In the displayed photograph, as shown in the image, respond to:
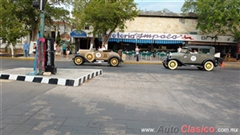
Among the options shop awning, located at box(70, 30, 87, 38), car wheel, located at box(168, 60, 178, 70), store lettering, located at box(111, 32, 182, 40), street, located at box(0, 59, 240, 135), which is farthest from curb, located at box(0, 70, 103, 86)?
shop awning, located at box(70, 30, 87, 38)

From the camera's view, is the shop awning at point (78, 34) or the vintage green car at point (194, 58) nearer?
the vintage green car at point (194, 58)

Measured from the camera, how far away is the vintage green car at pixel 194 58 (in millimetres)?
17406

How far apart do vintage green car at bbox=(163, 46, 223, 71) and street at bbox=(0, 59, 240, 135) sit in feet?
30.1

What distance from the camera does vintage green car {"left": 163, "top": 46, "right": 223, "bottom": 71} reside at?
1741cm

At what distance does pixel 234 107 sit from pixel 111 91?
3.62 metres

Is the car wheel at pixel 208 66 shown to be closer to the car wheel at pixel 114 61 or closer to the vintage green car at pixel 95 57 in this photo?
the vintage green car at pixel 95 57

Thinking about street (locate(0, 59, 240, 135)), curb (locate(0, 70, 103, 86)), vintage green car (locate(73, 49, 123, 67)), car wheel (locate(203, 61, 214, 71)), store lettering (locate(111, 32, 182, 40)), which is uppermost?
store lettering (locate(111, 32, 182, 40))

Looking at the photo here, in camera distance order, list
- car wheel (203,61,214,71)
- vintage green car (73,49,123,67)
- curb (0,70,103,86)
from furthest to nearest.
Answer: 1. vintage green car (73,49,123,67)
2. car wheel (203,61,214,71)
3. curb (0,70,103,86)

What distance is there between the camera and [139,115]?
525cm

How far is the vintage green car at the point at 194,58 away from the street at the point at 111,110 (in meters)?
9.18

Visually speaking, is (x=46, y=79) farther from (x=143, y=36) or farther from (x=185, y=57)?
(x=143, y=36)

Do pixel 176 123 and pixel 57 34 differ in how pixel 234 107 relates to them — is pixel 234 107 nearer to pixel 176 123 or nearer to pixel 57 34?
pixel 176 123

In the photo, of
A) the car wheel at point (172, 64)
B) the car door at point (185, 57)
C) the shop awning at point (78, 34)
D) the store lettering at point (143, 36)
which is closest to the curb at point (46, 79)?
the car wheel at point (172, 64)

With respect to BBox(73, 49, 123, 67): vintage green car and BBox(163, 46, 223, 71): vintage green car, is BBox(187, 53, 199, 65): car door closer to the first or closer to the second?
BBox(163, 46, 223, 71): vintage green car
